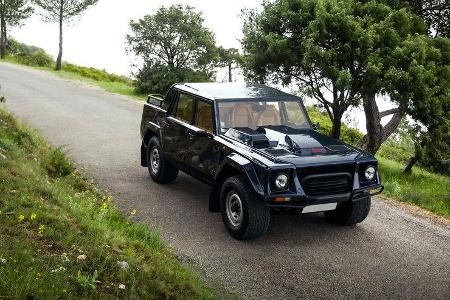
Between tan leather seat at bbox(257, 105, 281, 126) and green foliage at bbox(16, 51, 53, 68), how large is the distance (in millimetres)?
31120

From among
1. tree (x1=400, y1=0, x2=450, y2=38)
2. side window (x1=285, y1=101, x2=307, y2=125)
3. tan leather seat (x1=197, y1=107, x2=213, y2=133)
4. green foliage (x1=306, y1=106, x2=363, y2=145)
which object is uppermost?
tree (x1=400, y1=0, x2=450, y2=38)

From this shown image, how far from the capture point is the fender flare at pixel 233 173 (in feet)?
19.8

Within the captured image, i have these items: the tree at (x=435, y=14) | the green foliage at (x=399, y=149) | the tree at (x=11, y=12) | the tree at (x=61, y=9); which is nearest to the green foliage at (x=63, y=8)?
the tree at (x=61, y=9)

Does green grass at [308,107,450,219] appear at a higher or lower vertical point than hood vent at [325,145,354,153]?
lower

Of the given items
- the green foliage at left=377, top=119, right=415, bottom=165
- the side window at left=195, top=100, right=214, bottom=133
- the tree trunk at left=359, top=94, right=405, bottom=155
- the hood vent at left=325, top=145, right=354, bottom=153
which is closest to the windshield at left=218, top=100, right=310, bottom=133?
the side window at left=195, top=100, right=214, bottom=133

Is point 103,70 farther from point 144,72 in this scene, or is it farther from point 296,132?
point 296,132

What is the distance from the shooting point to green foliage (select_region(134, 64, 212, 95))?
69.7 ft

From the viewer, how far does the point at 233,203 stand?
6.61 meters

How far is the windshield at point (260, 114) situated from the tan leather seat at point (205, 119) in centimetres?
18

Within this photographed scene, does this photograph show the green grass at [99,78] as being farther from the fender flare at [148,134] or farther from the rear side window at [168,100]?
the rear side window at [168,100]

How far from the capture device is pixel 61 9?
110ft

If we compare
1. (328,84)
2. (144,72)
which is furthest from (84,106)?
(328,84)

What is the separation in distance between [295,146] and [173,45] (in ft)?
52.4

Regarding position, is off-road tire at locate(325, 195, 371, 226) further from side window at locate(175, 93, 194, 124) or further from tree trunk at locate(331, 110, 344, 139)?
tree trunk at locate(331, 110, 344, 139)
